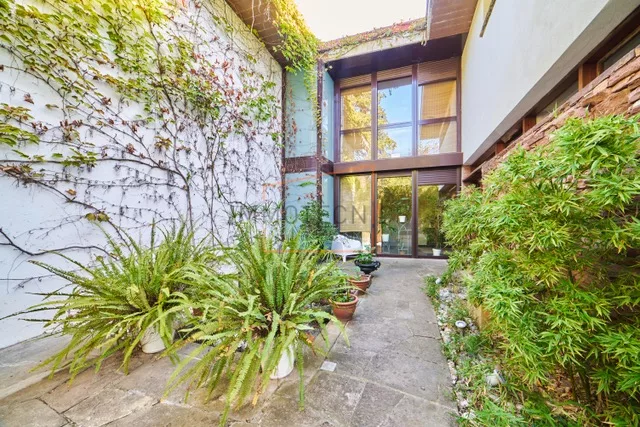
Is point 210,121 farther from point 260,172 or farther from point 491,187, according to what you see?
point 491,187

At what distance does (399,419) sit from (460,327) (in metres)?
1.34

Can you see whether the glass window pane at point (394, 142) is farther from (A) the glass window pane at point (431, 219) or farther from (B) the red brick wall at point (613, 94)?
(B) the red brick wall at point (613, 94)


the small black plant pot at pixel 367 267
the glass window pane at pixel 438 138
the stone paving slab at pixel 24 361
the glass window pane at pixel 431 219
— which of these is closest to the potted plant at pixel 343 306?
the small black plant pot at pixel 367 267

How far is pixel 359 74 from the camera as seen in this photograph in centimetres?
583

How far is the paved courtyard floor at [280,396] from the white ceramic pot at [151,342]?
Answer: 0.18 ft

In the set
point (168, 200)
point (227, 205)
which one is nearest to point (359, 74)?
point (227, 205)

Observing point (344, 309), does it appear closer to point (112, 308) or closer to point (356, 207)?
point (112, 308)

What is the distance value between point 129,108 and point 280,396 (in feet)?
10.9

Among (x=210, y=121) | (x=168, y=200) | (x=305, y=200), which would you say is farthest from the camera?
(x=305, y=200)

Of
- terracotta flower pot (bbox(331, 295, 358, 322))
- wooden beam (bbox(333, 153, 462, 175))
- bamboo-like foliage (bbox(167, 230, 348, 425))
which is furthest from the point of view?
wooden beam (bbox(333, 153, 462, 175))

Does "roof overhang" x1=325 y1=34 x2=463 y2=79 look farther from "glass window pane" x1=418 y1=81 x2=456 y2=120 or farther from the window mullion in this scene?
"glass window pane" x1=418 y1=81 x2=456 y2=120

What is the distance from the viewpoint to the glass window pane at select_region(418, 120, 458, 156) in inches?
206

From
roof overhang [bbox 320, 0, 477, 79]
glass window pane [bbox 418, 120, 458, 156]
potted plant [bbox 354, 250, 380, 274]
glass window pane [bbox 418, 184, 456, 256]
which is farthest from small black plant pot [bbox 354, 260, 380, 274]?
roof overhang [bbox 320, 0, 477, 79]

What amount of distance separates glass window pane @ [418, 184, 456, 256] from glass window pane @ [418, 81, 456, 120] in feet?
5.89
